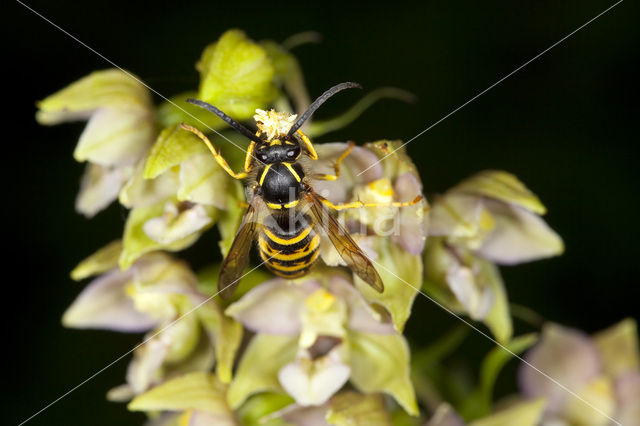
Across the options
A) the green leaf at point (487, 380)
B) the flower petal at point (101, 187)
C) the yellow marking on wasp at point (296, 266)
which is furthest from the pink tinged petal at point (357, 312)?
the flower petal at point (101, 187)

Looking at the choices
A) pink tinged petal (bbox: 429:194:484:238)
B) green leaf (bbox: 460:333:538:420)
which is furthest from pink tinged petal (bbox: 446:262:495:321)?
green leaf (bbox: 460:333:538:420)

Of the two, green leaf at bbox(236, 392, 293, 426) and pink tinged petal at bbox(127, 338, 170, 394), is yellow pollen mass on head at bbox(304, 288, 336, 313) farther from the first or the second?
pink tinged petal at bbox(127, 338, 170, 394)

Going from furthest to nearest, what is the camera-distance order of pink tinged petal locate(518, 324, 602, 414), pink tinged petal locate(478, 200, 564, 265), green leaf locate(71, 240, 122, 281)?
1. pink tinged petal locate(518, 324, 602, 414)
2. pink tinged petal locate(478, 200, 564, 265)
3. green leaf locate(71, 240, 122, 281)

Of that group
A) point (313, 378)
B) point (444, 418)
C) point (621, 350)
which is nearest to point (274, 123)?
point (313, 378)

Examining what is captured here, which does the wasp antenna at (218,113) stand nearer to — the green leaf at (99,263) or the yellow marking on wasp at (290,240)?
the yellow marking on wasp at (290,240)

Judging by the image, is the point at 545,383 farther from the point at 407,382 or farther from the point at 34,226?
the point at 34,226

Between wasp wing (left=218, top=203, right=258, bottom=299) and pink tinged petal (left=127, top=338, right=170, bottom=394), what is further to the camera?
pink tinged petal (left=127, top=338, right=170, bottom=394)

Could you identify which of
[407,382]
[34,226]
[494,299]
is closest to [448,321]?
[494,299]
